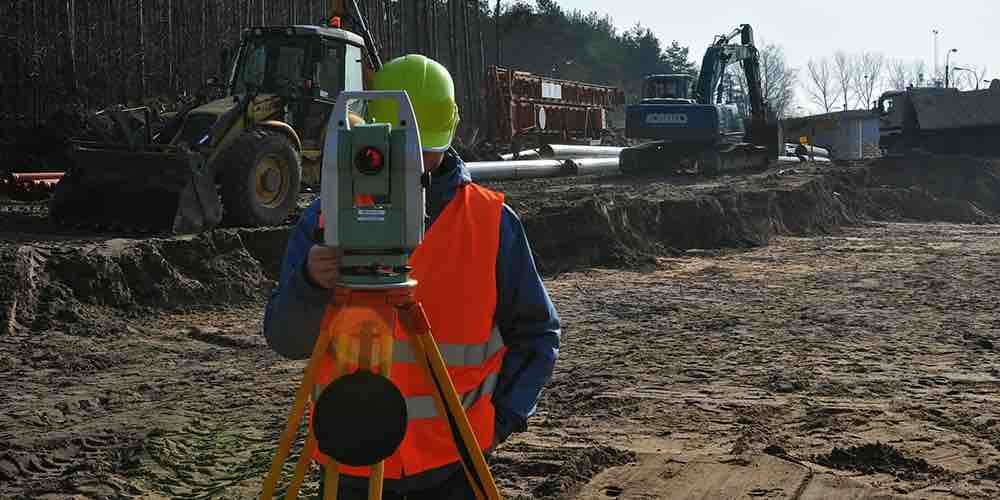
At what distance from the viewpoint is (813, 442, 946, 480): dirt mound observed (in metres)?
4.84

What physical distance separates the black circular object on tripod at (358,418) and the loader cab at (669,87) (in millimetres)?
22667

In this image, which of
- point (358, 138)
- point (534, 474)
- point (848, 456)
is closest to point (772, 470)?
point (848, 456)

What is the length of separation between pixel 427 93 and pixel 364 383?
2.39ft

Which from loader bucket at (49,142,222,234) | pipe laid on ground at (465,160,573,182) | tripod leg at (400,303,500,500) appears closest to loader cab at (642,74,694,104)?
pipe laid on ground at (465,160,573,182)

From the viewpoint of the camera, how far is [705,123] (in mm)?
22047

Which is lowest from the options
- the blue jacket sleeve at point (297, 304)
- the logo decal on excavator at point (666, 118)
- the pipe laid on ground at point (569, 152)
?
the blue jacket sleeve at point (297, 304)

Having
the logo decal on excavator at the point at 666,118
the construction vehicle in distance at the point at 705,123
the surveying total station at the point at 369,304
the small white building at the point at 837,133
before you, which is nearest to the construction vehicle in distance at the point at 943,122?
the small white building at the point at 837,133

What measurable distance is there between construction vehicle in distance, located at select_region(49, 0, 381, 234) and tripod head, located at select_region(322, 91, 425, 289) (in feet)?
28.5

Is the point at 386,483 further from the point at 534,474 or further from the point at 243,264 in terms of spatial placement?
the point at 243,264

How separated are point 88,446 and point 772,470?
3.23 metres

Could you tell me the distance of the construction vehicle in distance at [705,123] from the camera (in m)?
22.2

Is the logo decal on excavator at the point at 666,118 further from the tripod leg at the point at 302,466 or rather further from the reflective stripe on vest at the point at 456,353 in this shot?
the tripod leg at the point at 302,466

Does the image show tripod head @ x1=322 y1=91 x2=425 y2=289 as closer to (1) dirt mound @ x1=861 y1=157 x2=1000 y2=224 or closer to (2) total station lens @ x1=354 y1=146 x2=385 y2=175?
(2) total station lens @ x1=354 y1=146 x2=385 y2=175

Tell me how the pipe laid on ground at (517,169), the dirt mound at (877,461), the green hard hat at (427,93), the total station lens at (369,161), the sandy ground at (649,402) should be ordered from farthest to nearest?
the pipe laid on ground at (517,169) → the dirt mound at (877,461) → the sandy ground at (649,402) → the green hard hat at (427,93) → the total station lens at (369,161)
